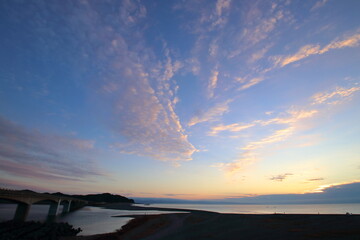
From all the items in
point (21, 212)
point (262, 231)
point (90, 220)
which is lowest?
point (90, 220)

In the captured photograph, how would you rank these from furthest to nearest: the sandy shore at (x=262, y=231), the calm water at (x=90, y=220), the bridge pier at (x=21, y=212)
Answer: the bridge pier at (x=21, y=212) → the calm water at (x=90, y=220) → the sandy shore at (x=262, y=231)

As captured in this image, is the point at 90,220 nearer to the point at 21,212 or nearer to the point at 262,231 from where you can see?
the point at 21,212

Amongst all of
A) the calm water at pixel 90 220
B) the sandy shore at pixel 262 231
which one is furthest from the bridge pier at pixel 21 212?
the sandy shore at pixel 262 231

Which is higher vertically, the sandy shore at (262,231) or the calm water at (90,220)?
the sandy shore at (262,231)

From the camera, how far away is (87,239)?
113 ft

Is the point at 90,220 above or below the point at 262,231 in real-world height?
below

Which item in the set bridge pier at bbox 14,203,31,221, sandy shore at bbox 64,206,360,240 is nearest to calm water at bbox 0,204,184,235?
sandy shore at bbox 64,206,360,240

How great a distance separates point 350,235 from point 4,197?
245 ft

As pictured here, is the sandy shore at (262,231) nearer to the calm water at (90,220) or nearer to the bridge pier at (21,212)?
the calm water at (90,220)

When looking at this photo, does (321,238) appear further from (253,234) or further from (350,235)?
(253,234)

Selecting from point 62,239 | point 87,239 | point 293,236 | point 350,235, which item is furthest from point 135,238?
point 350,235

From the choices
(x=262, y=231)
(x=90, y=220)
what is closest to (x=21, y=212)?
(x=90, y=220)

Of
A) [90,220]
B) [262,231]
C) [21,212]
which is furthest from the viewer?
[90,220]

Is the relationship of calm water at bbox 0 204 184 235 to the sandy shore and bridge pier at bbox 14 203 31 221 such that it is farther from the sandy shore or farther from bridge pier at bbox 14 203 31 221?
bridge pier at bbox 14 203 31 221
